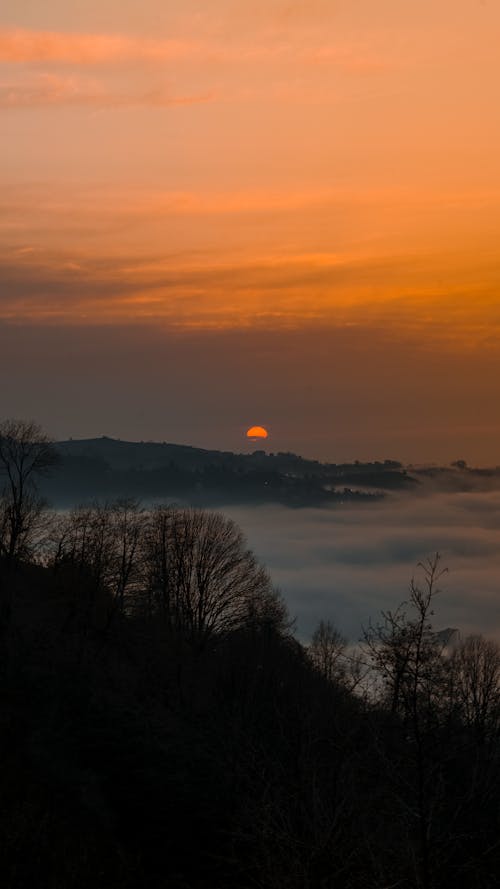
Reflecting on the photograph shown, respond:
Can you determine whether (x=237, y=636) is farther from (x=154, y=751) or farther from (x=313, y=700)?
(x=154, y=751)

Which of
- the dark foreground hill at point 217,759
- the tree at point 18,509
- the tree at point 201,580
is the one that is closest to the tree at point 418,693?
the dark foreground hill at point 217,759

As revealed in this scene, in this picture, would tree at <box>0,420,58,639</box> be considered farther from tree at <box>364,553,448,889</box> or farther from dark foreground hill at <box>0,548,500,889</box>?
tree at <box>364,553,448,889</box>

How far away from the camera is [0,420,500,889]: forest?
54.2 ft

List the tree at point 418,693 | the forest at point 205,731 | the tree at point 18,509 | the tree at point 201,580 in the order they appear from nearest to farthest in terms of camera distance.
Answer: the tree at point 418,693 → the forest at point 205,731 → the tree at point 18,509 → the tree at point 201,580

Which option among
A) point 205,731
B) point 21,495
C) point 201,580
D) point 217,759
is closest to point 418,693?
point 217,759

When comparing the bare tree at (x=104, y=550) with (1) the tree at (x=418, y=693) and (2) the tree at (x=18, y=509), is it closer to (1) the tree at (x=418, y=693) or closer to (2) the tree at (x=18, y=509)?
(2) the tree at (x=18, y=509)

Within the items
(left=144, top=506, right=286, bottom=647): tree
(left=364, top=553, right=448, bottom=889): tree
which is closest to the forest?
(left=364, top=553, right=448, bottom=889): tree

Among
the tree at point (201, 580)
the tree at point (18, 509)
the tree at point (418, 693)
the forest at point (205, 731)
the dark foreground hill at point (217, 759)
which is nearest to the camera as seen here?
the tree at point (418, 693)

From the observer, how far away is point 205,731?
45094 millimetres

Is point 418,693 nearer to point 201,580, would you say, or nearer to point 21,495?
point 21,495

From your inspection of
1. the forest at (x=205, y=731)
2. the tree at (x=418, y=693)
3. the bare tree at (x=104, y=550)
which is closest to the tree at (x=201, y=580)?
the forest at (x=205, y=731)

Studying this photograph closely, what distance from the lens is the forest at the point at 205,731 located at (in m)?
16.5

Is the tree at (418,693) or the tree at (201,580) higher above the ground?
the tree at (201,580)

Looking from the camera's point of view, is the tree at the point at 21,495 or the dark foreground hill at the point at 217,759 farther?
the tree at the point at 21,495
